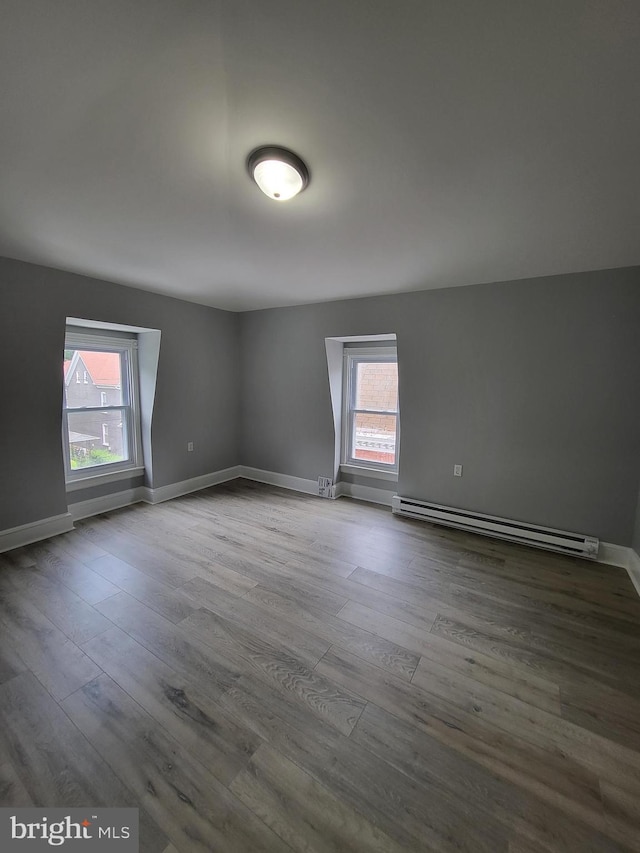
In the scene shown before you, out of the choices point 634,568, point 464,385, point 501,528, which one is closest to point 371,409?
point 464,385

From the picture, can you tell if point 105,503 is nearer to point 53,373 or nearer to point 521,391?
point 53,373

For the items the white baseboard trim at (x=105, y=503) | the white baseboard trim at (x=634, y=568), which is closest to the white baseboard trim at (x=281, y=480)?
the white baseboard trim at (x=105, y=503)

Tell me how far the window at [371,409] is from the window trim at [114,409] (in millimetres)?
2538

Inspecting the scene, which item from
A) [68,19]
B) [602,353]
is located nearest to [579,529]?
[602,353]

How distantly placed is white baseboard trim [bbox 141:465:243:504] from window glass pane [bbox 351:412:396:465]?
1887 mm

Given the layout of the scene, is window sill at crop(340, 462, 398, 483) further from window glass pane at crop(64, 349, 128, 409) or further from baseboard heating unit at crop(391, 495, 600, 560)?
window glass pane at crop(64, 349, 128, 409)

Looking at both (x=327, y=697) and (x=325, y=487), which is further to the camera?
(x=325, y=487)

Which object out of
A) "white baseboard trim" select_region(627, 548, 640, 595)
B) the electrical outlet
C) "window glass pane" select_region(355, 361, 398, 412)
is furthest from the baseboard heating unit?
"window glass pane" select_region(355, 361, 398, 412)

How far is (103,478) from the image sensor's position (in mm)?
3576

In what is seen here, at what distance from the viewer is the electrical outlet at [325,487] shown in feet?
13.4

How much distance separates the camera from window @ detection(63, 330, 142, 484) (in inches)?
132

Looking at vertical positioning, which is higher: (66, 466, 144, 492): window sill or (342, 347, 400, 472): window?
(342, 347, 400, 472): window

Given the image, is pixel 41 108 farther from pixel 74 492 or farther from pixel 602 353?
pixel 602 353

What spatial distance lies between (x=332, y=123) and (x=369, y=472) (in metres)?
3.28
